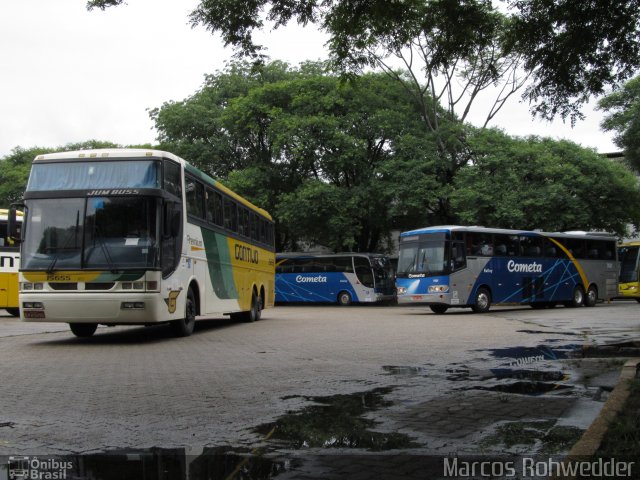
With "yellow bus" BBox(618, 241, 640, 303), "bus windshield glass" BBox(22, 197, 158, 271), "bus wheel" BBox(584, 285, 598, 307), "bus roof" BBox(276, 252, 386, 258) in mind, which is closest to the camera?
"bus windshield glass" BBox(22, 197, 158, 271)

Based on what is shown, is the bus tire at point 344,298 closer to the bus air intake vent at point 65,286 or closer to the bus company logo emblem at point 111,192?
the bus company logo emblem at point 111,192

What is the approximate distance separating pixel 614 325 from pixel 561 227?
1775cm

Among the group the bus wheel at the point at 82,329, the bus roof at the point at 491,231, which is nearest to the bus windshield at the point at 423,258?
the bus roof at the point at 491,231

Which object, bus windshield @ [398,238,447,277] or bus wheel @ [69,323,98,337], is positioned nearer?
bus wheel @ [69,323,98,337]

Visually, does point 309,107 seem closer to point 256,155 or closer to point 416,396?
point 256,155

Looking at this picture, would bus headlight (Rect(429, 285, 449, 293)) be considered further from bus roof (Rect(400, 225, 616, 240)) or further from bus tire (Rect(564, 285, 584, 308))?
bus tire (Rect(564, 285, 584, 308))

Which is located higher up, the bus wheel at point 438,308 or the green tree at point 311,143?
the green tree at point 311,143

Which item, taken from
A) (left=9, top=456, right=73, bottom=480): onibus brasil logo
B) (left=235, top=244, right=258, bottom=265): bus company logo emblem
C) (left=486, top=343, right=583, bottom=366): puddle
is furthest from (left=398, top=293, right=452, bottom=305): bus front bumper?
(left=9, top=456, right=73, bottom=480): onibus brasil logo

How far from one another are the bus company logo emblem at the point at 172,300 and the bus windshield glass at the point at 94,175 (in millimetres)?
2155

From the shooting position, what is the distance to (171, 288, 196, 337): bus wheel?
1441cm

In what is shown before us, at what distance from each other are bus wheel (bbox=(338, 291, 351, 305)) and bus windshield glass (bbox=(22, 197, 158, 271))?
1087 inches

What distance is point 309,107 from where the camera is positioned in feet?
120

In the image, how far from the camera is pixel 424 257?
84.9 ft

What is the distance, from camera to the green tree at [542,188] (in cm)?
3288
